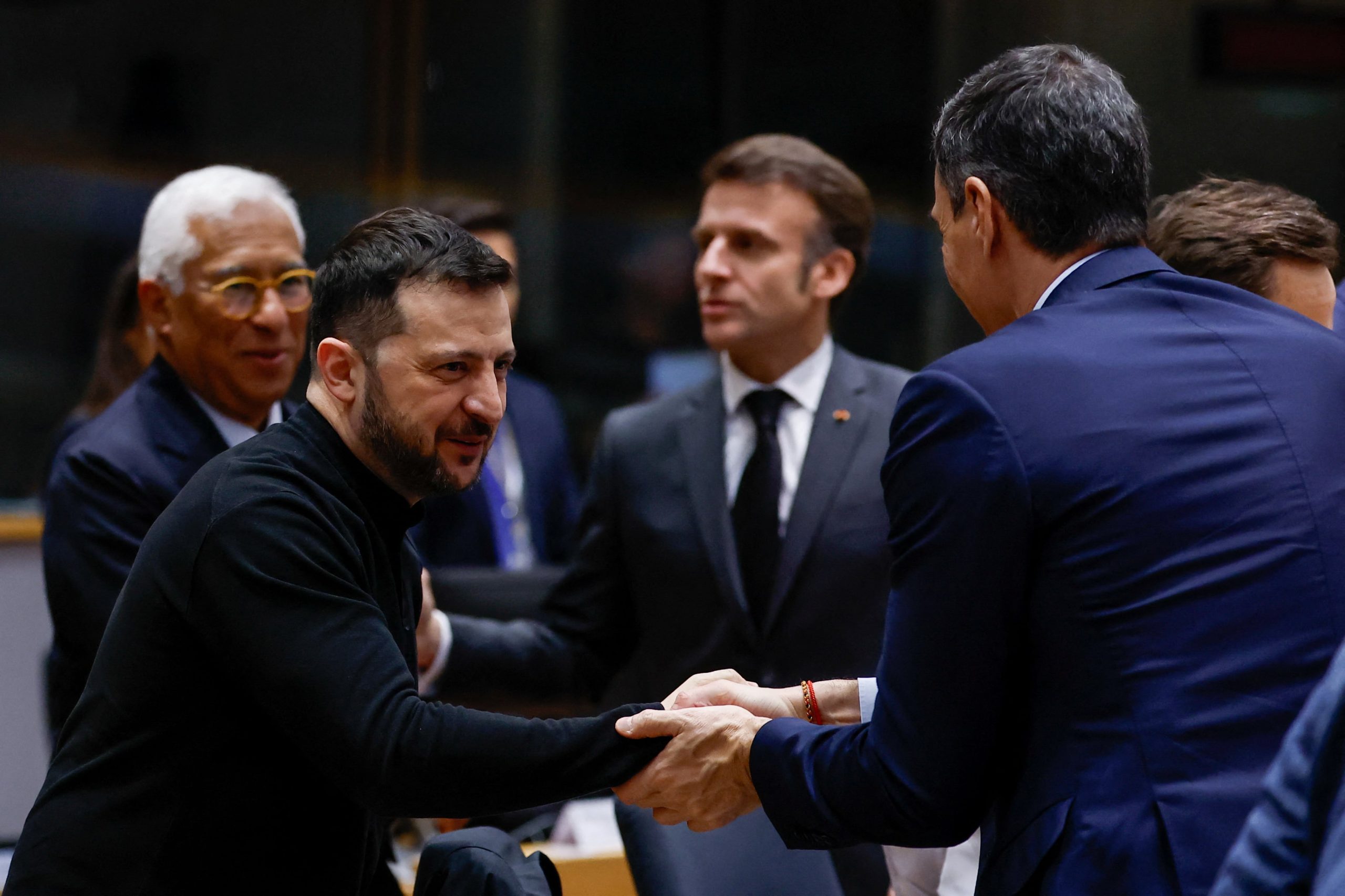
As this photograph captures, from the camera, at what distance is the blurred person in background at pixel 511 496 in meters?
3.72

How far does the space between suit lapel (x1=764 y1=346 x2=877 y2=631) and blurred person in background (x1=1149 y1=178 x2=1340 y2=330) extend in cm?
68

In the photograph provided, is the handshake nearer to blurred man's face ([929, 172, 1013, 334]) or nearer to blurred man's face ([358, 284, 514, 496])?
blurred man's face ([358, 284, 514, 496])

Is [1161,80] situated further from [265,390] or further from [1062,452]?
[1062,452]

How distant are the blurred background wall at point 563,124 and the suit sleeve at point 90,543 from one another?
10.3 ft

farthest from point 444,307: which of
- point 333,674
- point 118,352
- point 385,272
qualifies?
point 118,352

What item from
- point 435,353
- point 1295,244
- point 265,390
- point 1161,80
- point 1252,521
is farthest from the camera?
point 1161,80

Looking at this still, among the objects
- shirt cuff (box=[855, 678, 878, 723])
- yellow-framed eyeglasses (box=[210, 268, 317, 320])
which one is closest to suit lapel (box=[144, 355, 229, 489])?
yellow-framed eyeglasses (box=[210, 268, 317, 320])

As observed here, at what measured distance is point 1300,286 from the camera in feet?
7.24

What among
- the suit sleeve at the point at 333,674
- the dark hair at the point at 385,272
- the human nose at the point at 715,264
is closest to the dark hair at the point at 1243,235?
the human nose at the point at 715,264

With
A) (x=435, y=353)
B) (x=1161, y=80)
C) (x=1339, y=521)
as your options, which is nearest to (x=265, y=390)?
(x=435, y=353)

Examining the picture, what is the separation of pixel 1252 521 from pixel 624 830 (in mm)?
964

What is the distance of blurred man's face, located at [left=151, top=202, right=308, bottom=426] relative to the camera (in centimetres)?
250

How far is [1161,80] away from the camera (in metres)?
5.16

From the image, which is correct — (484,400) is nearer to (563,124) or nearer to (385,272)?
(385,272)
